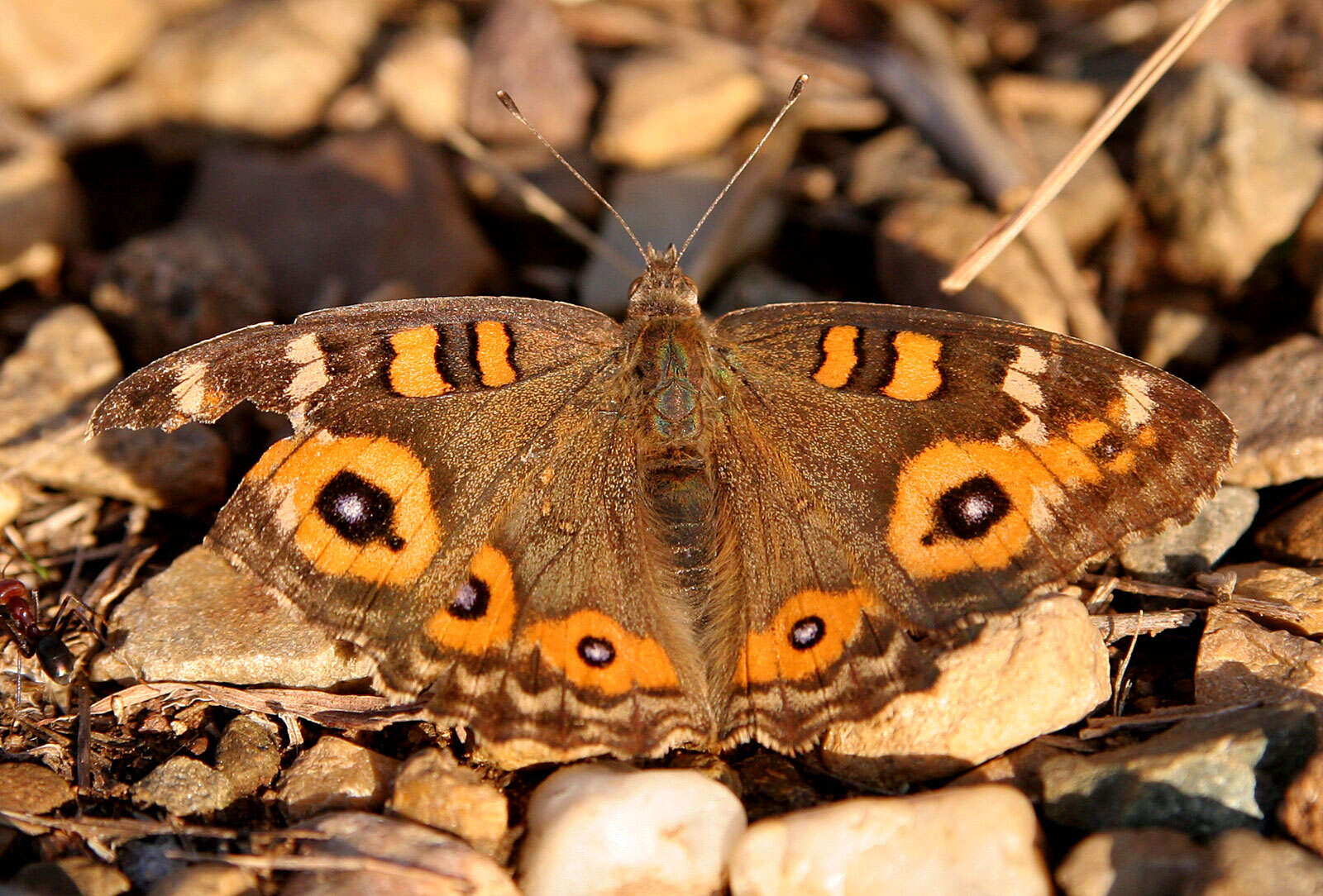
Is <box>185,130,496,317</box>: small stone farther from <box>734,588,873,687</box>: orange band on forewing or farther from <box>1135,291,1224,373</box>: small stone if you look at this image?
<box>1135,291,1224,373</box>: small stone

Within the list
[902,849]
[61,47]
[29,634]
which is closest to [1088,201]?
[902,849]

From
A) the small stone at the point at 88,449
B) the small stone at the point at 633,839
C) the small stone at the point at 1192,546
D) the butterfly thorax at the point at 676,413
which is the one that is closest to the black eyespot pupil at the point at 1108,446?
the small stone at the point at 1192,546

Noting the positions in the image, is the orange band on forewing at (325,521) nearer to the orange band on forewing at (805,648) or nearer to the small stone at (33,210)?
the orange band on forewing at (805,648)

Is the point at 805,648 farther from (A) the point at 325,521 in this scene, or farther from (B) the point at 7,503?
(B) the point at 7,503

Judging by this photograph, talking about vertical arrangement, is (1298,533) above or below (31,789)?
above

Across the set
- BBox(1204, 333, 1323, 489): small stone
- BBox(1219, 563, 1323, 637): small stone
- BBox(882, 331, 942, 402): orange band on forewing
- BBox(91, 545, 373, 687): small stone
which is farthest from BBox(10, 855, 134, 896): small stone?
BBox(1204, 333, 1323, 489): small stone

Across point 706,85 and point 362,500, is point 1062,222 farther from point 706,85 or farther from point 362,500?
point 362,500

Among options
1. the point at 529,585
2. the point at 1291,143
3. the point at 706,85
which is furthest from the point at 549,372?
the point at 1291,143
